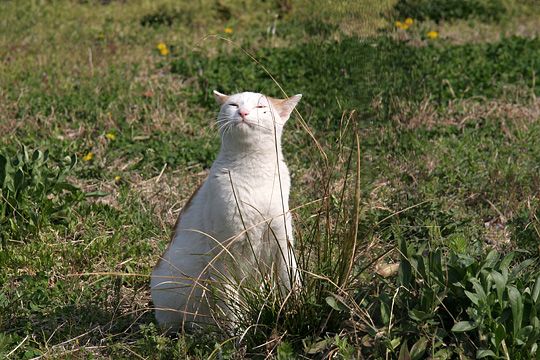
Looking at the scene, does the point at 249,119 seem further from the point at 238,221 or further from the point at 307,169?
the point at 307,169

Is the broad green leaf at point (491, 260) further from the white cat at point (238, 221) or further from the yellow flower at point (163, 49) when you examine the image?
the yellow flower at point (163, 49)

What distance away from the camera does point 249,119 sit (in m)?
3.42

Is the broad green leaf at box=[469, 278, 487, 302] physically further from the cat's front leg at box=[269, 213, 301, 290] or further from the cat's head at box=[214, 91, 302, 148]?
the cat's head at box=[214, 91, 302, 148]

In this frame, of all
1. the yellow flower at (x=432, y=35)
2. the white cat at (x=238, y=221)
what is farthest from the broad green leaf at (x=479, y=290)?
the yellow flower at (x=432, y=35)

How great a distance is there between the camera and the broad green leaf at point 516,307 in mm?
2957

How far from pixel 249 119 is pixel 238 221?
429 mm

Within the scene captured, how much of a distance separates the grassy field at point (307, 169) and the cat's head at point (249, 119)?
18 centimetres

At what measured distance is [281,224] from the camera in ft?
11.5

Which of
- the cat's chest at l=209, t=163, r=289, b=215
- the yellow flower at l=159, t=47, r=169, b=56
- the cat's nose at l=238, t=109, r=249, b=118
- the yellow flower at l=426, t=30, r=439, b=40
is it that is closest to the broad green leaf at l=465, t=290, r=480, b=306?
the cat's chest at l=209, t=163, r=289, b=215

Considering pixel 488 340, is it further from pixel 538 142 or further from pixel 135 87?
pixel 135 87

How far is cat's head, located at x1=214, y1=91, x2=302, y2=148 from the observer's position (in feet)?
11.3

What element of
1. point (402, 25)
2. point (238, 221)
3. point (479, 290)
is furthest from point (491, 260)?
point (402, 25)

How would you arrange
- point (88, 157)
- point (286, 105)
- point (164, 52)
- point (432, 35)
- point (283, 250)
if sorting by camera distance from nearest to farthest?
point (283, 250), point (286, 105), point (88, 157), point (164, 52), point (432, 35)

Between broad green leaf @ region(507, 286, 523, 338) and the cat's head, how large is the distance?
119 centimetres
